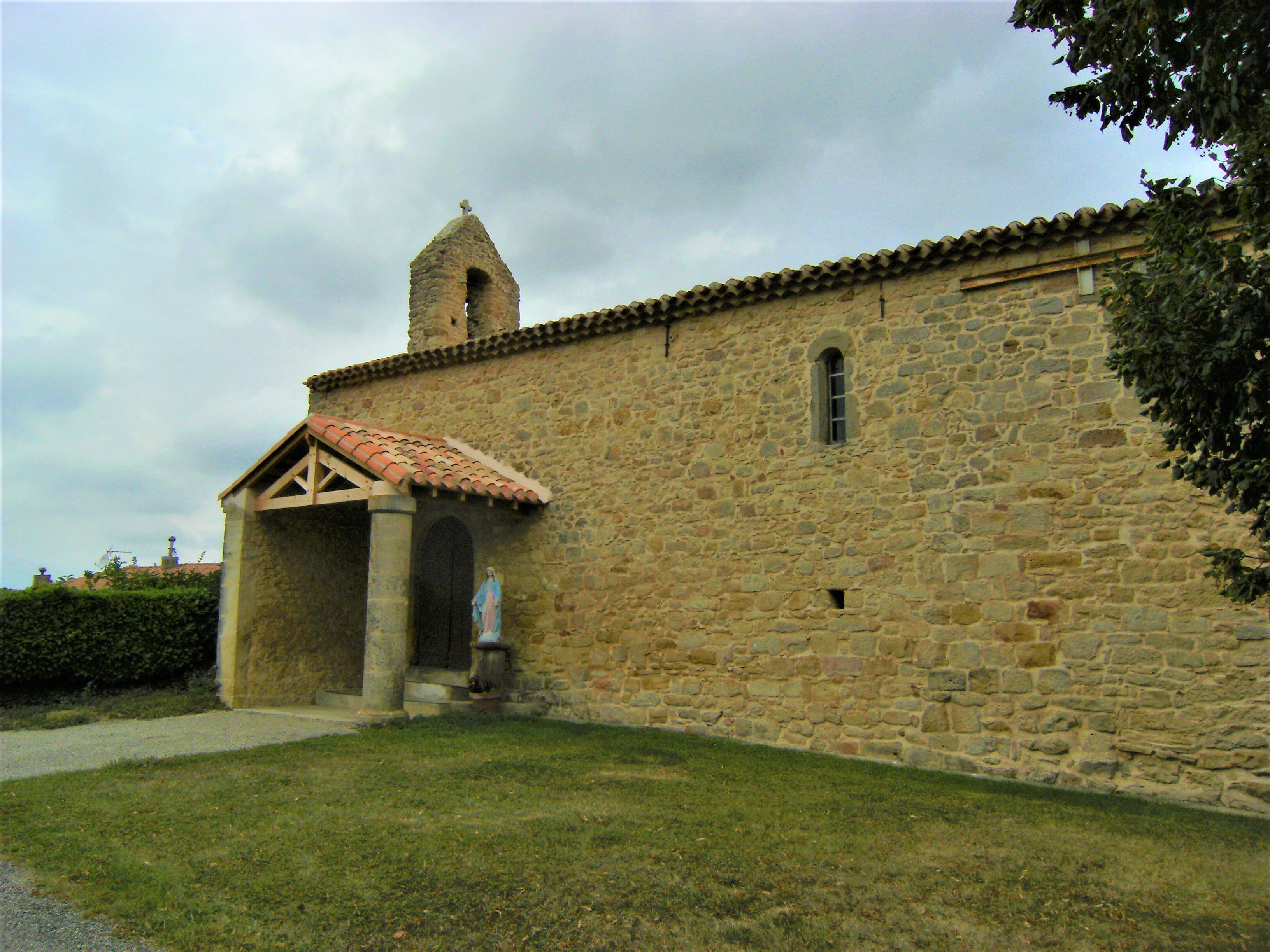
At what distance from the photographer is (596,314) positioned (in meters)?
10.5

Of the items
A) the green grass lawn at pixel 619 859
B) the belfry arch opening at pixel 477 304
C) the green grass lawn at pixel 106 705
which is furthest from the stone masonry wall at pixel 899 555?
the green grass lawn at pixel 106 705

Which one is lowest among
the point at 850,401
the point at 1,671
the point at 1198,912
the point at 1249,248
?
the point at 1198,912

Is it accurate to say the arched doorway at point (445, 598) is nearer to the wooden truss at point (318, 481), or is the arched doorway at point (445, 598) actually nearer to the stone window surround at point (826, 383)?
the wooden truss at point (318, 481)

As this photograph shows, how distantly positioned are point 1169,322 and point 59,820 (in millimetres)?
6882

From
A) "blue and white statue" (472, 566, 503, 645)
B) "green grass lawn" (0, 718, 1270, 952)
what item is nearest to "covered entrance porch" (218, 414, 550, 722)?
"blue and white statue" (472, 566, 503, 645)

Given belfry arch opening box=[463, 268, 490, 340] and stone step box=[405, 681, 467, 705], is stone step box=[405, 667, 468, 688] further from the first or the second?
belfry arch opening box=[463, 268, 490, 340]

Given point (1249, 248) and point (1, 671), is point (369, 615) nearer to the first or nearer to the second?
point (1, 671)

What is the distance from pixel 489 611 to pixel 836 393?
192 inches

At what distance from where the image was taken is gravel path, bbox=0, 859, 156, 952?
3.60 m

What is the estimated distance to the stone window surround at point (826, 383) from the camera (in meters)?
8.74

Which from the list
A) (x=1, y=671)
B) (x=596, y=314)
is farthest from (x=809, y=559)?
(x=1, y=671)

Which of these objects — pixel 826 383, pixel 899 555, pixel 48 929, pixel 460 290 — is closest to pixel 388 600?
pixel 826 383

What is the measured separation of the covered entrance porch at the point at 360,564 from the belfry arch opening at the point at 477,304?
9.72 ft

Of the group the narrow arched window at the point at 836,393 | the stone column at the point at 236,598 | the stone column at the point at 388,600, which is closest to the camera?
the narrow arched window at the point at 836,393
